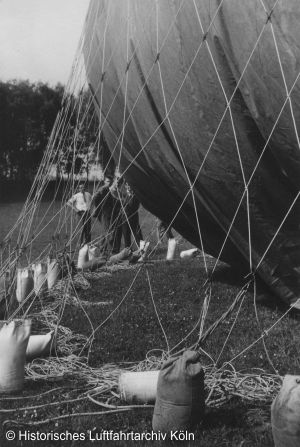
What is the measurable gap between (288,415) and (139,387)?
1414mm

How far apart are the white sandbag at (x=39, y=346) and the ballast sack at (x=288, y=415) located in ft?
9.19

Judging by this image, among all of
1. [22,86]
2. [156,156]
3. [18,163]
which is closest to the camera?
[156,156]

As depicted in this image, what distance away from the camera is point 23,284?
883 cm

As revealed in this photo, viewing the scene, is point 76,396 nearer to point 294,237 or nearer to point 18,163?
point 294,237

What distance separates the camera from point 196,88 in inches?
235

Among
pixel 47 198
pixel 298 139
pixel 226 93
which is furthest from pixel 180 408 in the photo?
pixel 47 198

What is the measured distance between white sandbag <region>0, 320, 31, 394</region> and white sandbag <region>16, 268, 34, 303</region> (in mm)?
3408

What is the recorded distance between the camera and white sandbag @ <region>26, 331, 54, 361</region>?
6.02 meters

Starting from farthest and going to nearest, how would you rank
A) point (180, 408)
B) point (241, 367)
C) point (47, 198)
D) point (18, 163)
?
point (18, 163) → point (47, 198) → point (241, 367) → point (180, 408)

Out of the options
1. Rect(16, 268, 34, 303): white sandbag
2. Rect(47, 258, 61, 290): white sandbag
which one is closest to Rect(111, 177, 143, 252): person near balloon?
Rect(47, 258, 61, 290): white sandbag

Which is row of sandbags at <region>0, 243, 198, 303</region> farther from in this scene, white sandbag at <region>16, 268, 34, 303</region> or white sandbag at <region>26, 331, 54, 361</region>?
white sandbag at <region>26, 331, 54, 361</region>

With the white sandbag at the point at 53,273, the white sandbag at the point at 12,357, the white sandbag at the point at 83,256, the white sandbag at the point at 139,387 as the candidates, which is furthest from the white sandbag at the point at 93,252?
the white sandbag at the point at 139,387

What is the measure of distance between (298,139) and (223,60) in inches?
39.7

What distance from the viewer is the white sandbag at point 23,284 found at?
8.74 metres
